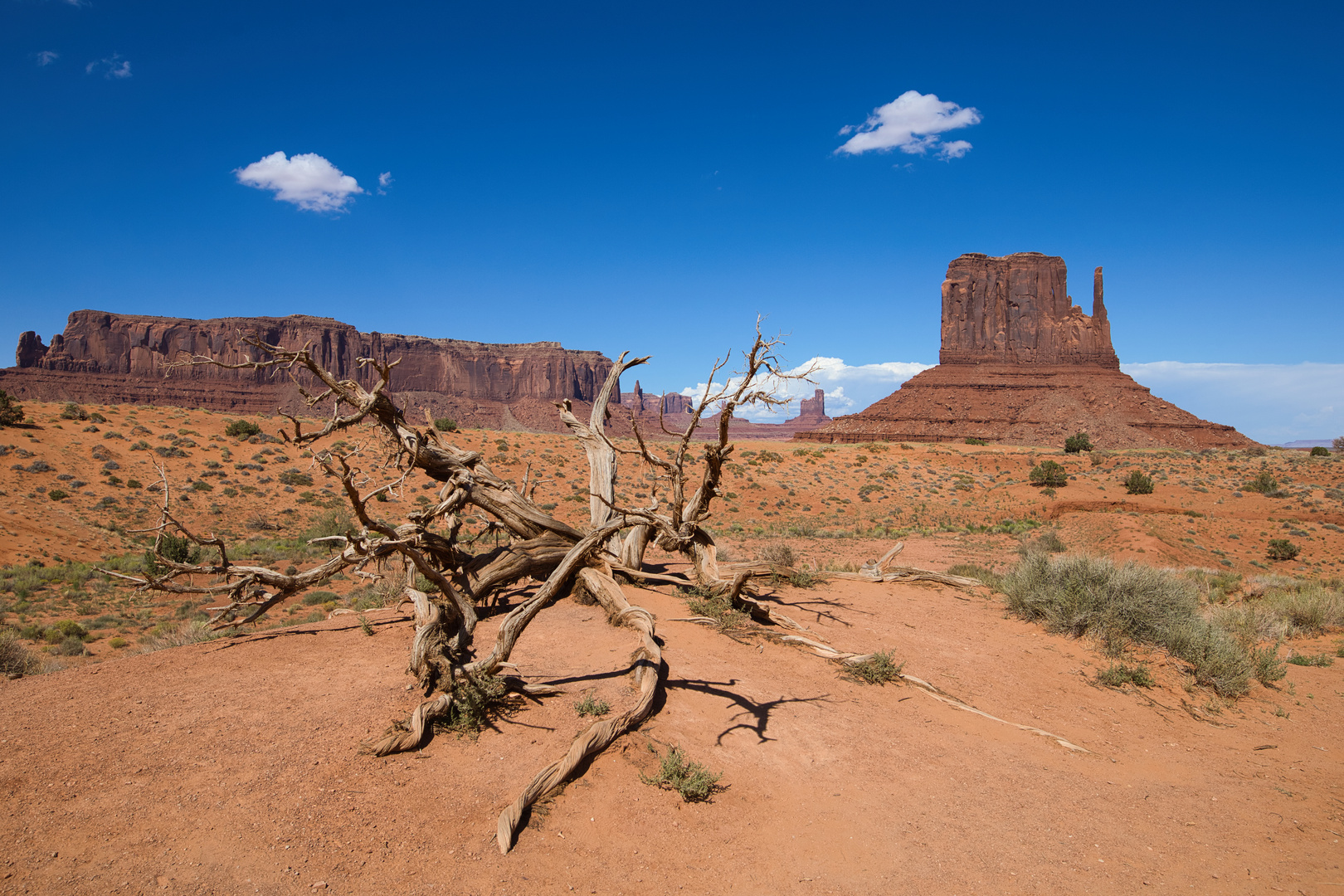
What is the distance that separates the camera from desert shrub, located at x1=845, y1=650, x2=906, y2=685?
23.0 ft

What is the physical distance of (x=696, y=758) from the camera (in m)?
5.01

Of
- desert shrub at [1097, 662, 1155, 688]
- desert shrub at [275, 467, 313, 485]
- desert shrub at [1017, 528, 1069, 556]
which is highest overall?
desert shrub at [275, 467, 313, 485]

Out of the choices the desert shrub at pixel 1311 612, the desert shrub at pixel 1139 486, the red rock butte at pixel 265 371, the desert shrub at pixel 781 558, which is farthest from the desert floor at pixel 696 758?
the red rock butte at pixel 265 371

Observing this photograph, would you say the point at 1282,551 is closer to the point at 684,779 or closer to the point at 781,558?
the point at 781,558

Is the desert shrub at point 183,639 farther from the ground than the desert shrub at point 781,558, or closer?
closer

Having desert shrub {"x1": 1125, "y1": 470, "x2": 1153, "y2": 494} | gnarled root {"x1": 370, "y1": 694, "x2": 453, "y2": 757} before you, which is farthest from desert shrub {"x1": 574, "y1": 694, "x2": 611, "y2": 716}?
desert shrub {"x1": 1125, "y1": 470, "x2": 1153, "y2": 494}

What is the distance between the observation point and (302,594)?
39.4 ft

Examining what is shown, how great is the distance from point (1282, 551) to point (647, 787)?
783 inches

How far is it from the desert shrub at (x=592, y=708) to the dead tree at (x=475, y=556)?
28 cm

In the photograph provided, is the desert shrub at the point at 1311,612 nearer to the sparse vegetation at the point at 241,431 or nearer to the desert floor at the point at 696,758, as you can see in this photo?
the desert floor at the point at 696,758

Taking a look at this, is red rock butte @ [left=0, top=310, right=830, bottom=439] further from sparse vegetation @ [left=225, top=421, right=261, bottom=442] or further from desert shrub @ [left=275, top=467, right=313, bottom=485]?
desert shrub @ [left=275, top=467, right=313, bottom=485]

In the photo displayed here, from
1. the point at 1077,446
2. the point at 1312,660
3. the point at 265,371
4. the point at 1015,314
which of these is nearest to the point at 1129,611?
the point at 1312,660

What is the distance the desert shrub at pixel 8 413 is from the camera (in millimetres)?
22969

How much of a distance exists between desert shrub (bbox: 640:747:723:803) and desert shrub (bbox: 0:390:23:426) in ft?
98.7
